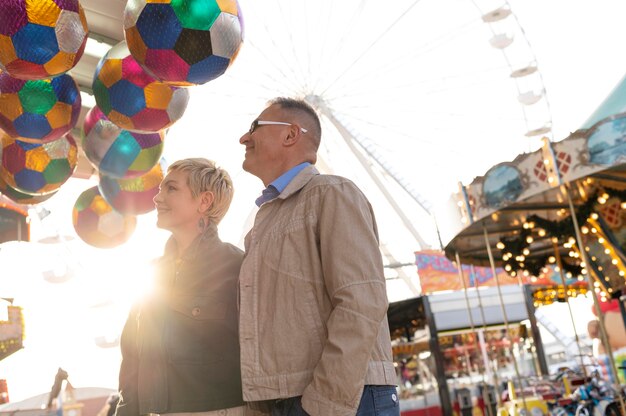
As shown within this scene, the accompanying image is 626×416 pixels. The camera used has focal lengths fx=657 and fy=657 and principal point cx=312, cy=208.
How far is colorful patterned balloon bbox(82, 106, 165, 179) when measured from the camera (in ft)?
10.8

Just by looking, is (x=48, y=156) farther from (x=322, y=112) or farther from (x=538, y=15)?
(x=538, y=15)

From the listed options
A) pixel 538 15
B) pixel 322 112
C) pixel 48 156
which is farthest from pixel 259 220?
pixel 538 15

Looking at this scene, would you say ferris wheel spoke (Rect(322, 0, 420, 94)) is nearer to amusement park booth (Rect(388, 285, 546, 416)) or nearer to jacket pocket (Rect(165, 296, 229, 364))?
amusement park booth (Rect(388, 285, 546, 416))

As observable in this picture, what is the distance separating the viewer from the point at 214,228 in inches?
86.5

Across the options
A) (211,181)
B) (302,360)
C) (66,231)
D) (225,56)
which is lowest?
(302,360)

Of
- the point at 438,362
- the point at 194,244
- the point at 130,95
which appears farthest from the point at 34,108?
the point at 438,362

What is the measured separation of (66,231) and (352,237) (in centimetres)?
814

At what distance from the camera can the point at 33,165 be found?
131 inches

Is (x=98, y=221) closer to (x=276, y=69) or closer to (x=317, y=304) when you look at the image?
(x=317, y=304)

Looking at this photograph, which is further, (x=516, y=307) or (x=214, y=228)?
(x=516, y=307)

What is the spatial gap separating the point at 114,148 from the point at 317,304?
2.05 meters

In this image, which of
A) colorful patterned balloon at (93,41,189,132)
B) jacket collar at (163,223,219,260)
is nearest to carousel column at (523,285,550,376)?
colorful patterned balloon at (93,41,189,132)

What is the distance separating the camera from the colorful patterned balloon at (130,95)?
2.91 metres

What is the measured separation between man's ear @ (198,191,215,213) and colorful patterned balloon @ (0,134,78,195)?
5.07 feet
